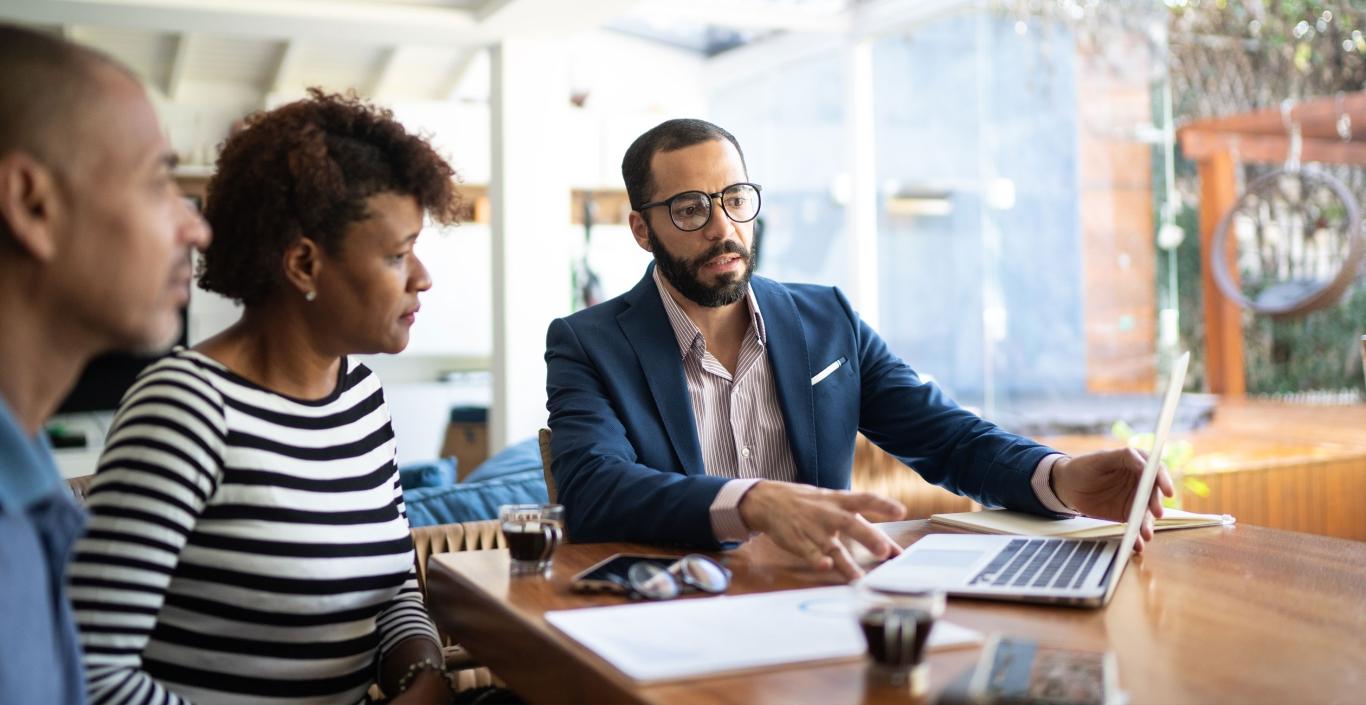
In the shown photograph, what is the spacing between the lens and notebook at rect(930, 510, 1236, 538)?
1652mm

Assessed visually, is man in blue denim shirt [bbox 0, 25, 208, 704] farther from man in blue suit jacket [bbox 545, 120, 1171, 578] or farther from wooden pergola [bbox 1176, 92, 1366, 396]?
wooden pergola [bbox 1176, 92, 1366, 396]

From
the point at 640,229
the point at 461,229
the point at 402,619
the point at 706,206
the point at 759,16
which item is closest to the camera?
the point at 402,619

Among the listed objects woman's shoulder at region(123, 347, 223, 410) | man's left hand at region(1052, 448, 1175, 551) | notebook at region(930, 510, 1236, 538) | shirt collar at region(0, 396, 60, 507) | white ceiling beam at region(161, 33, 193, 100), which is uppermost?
A: white ceiling beam at region(161, 33, 193, 100)

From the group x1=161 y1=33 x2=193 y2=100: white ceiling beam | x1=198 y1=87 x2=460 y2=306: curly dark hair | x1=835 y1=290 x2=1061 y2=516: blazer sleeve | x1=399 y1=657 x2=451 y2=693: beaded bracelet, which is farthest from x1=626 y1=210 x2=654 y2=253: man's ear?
x1=161 y1=33 x2=193 y2=100: white ceiling beam

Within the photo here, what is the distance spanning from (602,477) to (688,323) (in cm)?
44

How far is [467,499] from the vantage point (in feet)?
8.21

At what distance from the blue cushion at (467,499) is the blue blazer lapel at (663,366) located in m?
0.65

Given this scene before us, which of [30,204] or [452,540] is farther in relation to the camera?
[452,540]

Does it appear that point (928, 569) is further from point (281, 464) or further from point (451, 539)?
point (451, 539)

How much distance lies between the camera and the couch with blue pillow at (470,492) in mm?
2471

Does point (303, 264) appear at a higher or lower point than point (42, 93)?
lower

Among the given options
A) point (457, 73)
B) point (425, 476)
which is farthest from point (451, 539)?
point (457, 73)

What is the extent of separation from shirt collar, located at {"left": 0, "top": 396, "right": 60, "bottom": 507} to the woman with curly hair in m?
0.36

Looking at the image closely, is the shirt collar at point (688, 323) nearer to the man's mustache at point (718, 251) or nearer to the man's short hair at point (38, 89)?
the man's mustache at point (718, 251)
